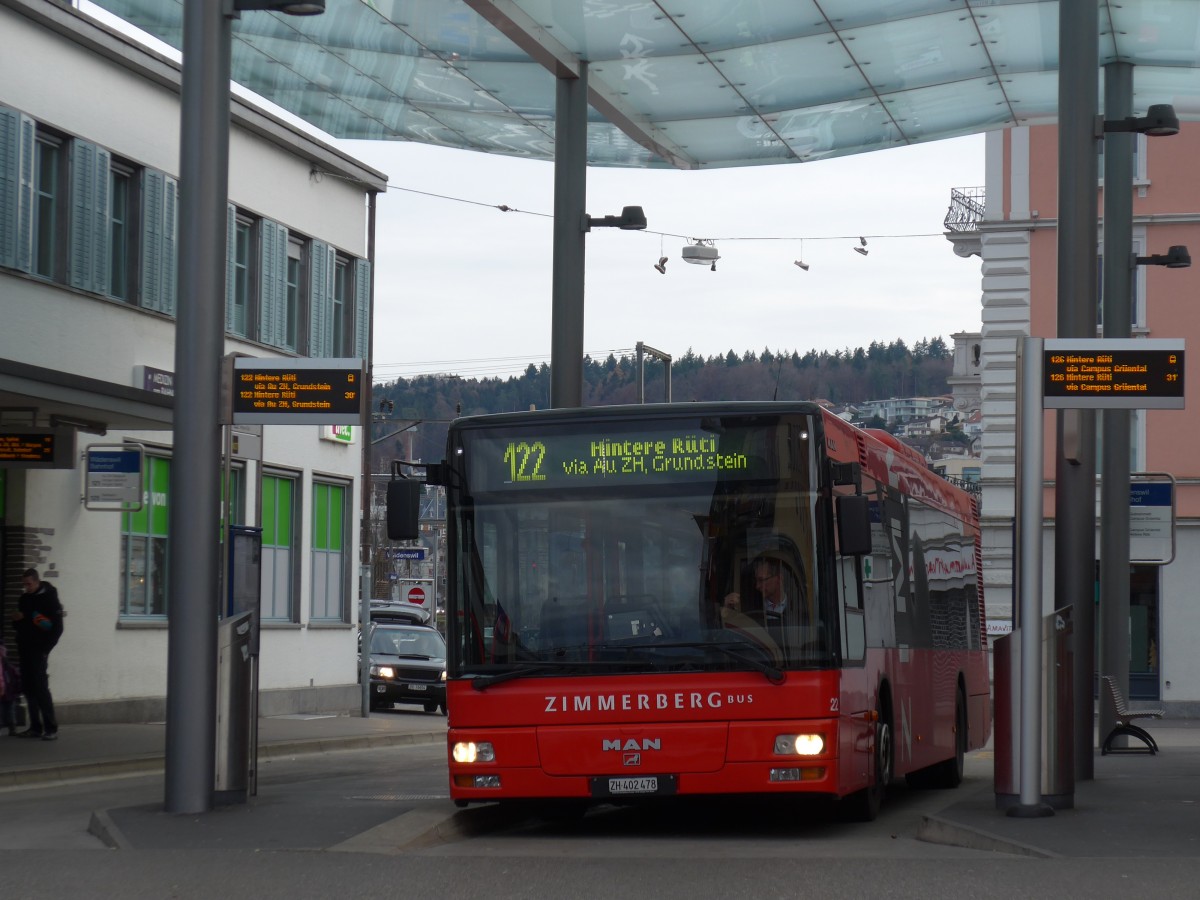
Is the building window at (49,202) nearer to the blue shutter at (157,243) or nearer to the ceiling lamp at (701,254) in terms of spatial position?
the blue shutter at (157,243)

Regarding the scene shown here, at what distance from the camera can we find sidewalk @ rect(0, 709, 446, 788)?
17859 millimetres

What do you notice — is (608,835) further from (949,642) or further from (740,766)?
(949,642)

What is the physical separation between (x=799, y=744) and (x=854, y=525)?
1354 millimetres

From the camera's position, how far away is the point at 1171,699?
128ft

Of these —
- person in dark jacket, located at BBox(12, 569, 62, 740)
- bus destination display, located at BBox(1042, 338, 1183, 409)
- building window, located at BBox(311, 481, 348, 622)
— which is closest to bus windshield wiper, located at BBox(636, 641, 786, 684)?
bus destination display, located at BBox(1042, 338, 1183, 409)

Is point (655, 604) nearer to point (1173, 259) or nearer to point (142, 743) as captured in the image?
point (142, 743)

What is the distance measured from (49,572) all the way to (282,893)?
15.5 m

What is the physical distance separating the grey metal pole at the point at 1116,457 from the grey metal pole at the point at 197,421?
33.2 ft

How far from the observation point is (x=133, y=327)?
83.0 feet

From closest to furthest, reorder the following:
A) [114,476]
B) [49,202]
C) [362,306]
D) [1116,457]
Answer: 1. [1116,457]
2. [114,476]
3. [49,202]
4. [362,306]

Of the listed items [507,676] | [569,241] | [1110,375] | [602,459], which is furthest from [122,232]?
[1110,375]

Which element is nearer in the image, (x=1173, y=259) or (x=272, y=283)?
(x=1173, y=259)

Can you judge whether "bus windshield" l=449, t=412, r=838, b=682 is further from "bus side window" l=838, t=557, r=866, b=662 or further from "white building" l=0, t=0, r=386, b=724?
"white building" l=0, t=0, r=386, b=724

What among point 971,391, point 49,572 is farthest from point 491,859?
point 971,391
